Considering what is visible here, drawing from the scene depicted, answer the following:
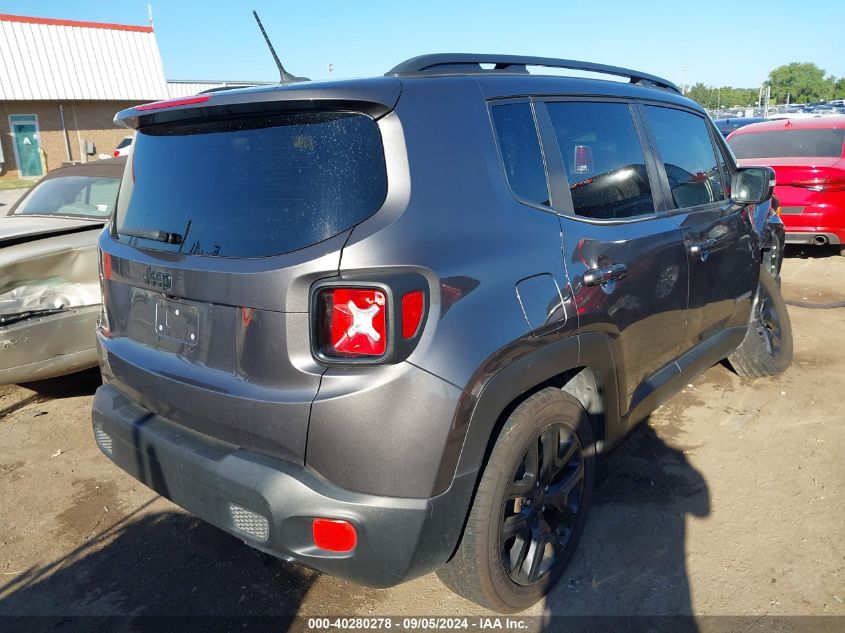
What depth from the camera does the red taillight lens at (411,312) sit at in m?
2.01

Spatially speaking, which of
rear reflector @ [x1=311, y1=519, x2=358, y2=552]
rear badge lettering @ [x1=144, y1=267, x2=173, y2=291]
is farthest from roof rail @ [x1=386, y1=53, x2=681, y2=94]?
rear reflector @ [x1=311, y1=519, x2=358, y2=552]

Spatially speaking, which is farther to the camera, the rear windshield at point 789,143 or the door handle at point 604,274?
the rear windshield at point 789,143

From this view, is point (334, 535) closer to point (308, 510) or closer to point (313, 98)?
point (308, 510)

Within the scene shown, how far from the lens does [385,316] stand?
1989 mm

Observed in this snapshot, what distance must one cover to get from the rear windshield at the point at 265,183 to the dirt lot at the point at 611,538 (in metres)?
1.40

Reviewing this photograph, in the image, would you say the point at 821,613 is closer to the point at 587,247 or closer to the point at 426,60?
the point at 587,247

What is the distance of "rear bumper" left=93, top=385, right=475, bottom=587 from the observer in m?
2.07

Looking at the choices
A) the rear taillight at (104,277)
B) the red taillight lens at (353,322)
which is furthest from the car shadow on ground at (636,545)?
the rear taillight at (104,277)

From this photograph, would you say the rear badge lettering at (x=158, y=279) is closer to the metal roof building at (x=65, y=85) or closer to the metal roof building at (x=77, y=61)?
the metal roof building at (x=65, y=85)

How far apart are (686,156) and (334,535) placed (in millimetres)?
2741

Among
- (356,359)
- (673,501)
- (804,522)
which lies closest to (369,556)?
(356,359)

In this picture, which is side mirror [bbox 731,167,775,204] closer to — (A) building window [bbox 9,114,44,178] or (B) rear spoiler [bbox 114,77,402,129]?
(B) rear spoiler [bbox 114,77,402,129]

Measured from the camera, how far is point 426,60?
8.25 feet

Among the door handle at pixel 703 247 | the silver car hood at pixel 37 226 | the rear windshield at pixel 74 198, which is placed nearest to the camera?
the door handle at pixel 703 247
